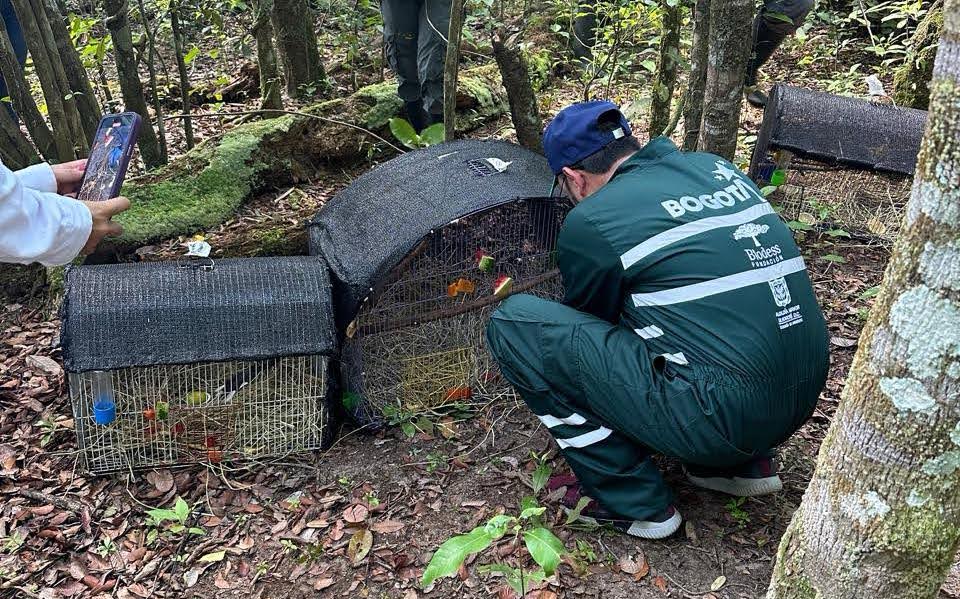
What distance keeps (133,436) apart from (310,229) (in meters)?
1.16

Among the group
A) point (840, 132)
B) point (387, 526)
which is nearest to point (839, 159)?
point (840, 132)

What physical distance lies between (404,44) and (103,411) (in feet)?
9.94

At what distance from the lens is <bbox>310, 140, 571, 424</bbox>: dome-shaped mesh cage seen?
120 inches

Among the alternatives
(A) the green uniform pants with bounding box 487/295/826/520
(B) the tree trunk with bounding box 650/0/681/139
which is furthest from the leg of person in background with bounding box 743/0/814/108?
(A) the green uniform pants with bounding box 487/295/826/520

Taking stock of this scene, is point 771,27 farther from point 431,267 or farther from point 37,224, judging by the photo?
point 37,224

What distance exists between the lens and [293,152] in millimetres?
4879

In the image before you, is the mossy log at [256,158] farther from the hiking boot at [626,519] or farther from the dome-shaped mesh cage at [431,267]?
the hiking boot at [626,519]

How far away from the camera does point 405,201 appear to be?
126 inches

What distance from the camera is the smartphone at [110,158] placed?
9.80 ft

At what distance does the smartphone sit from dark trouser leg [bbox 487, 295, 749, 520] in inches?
62.0

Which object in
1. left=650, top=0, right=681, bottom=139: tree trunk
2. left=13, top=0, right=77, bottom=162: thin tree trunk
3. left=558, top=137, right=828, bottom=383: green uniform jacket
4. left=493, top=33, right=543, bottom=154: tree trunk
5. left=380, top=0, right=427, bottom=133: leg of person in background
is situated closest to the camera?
left=558, top=137, right=828, bottom=383: green uniform jacket

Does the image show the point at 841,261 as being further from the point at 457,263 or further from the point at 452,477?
the point at 452,477

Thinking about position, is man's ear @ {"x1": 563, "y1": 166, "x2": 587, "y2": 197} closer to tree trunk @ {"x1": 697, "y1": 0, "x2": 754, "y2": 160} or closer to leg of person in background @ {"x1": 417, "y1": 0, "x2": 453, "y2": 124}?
tree trunk @ {"x1": 697, "y1": 0, "x2": 754, "y2": 160}

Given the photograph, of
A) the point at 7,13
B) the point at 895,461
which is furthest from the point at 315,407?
the point at 7,13
